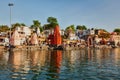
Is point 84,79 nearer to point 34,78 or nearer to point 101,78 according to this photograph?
point 101,78

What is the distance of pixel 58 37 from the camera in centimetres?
15188

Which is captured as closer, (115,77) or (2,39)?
(115,77)

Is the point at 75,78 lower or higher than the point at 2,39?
lower

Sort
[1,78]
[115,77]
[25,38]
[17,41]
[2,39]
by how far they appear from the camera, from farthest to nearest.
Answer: [25,38], [2,39], [17,41], [115,77], [1,78]

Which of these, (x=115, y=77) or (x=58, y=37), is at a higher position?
(x=58, y=37)

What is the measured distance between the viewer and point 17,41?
439ft

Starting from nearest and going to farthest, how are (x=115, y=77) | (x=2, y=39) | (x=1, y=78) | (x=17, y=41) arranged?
(x=1, y=78), (x=115, y=77), (x=17, y=41), (x=2, y=39)

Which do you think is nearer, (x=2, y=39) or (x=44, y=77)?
(x=44, y=77)

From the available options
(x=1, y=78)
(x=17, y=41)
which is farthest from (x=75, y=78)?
(x=17, y=41)

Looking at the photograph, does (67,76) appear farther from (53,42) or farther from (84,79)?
(53,42)

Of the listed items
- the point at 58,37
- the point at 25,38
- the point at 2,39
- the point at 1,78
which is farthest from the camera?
the point at 25,38

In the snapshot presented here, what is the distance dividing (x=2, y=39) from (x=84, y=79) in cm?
14121

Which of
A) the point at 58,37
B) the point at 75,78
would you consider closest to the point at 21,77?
the point at 75,78

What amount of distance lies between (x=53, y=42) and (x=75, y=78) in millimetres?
118201
